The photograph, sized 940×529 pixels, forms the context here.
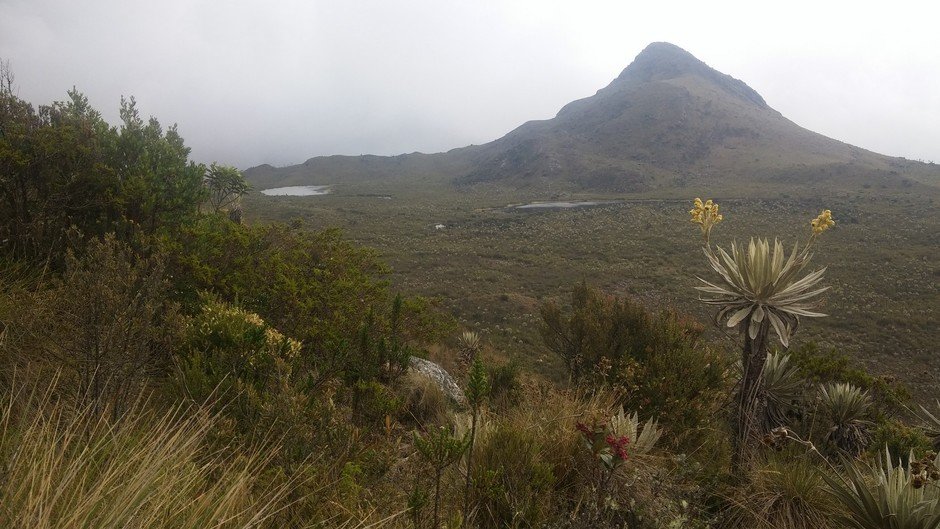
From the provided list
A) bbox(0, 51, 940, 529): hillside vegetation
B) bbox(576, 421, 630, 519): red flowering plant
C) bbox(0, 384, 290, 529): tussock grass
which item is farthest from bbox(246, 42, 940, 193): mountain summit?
bbox(0, 384, 290, 529): tussock grass

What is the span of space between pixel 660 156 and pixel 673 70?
7092cm

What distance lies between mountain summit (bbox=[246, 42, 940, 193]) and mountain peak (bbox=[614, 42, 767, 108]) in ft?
2.88

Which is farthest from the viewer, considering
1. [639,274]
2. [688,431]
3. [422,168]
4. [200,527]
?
[422,168]

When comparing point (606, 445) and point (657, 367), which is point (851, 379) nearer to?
point (657, 367)

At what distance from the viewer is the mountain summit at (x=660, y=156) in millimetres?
74562

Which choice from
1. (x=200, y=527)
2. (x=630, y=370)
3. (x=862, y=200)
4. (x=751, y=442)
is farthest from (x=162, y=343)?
(x=862, y=200)

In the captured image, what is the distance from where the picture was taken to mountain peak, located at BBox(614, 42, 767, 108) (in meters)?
140

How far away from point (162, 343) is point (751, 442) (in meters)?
5.74

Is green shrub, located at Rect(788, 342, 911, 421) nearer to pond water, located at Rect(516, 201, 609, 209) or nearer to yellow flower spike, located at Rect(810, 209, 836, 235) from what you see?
yellow flower spike, located at Rect(810, 209, 836, 235)

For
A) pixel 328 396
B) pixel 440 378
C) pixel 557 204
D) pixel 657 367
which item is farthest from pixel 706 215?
pixel 557 204

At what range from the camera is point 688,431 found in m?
4.61

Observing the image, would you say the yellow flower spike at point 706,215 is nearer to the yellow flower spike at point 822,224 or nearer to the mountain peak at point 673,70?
the yellow flower spike at point 822,224

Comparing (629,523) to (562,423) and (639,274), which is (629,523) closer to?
(562,423)

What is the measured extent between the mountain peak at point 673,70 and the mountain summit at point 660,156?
877mm
